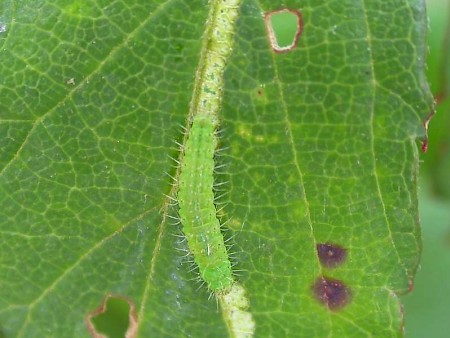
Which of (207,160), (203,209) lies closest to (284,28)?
(207,160)

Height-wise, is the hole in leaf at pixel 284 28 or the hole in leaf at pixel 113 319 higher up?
the hole in leaf at pixel 284 28

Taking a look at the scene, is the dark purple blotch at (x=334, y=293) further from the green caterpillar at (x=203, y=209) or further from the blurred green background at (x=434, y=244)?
the blurred green background at (x=434, y=244)

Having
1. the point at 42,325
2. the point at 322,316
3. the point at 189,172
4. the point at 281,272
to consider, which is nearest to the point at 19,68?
the point at 189,172

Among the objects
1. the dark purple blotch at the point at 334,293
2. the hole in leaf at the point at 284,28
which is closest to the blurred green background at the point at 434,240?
the dark purple blotch at the point at 334,293

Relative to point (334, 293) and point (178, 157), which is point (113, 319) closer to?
point (178, 157)

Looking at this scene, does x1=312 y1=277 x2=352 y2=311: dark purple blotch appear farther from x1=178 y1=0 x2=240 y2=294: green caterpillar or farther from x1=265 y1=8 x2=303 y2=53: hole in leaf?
x1=265 y1=8 x2=303 y2=53: hole in leaf

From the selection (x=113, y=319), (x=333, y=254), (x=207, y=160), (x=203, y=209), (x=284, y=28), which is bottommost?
(x=113, y=319)

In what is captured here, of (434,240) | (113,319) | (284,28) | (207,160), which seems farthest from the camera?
(434,240)
